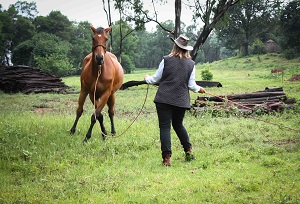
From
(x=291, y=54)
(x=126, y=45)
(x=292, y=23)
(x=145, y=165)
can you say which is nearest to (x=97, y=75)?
(x=145, y=165)

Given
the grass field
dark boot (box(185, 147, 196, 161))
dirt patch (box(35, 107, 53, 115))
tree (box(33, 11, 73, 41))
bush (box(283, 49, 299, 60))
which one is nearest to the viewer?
the grass field

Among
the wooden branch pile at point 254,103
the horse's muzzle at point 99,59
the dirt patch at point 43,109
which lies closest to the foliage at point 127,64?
the dirt patch at point 43,109

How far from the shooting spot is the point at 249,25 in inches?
2667

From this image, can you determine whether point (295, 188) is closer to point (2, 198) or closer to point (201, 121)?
point (2, 198)

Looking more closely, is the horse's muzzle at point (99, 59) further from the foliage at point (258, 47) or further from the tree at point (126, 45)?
the tree at point (126, 45)

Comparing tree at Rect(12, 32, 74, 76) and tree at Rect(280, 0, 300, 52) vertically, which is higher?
→ tree at Rect(280, 0, 300, 52)

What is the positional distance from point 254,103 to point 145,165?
746 cm

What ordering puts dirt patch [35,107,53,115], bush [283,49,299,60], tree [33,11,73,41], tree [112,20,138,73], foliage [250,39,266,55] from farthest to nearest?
tree [112,20,138,73]
tree [33,11,73,41]
foliage [250,39,266,55]
bush [283,49,299,60]
dirt patch [35,107,53,115]

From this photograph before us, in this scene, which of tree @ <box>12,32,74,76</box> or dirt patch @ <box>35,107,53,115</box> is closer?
dirt patch @ <box>35,107,53,115</box>

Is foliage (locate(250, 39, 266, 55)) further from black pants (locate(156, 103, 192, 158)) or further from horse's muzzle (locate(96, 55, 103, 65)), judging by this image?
black pants (locate(156, 103, 192, 158))

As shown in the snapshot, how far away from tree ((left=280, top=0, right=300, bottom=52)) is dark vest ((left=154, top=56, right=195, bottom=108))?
44901 mm

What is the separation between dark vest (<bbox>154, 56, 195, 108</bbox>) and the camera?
6488 mm

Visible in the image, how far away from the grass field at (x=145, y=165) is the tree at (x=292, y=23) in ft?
133

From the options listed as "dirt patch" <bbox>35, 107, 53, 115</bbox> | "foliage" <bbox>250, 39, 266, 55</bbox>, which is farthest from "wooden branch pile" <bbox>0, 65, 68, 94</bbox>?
"foliage" <bbox>250, 39, 266, 55</bbox>
